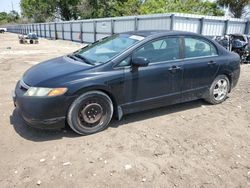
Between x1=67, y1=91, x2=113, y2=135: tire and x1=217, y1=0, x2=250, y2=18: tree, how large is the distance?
26577mm

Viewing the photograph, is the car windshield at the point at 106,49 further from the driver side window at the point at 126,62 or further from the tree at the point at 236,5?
the tree at the point at 236,5

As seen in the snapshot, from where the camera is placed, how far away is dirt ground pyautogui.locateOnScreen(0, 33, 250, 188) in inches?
116

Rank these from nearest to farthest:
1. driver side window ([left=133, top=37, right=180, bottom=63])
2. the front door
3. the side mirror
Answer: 1. the side mirror
2. the front door
3. driver side window ([left=133, top=37, right=180, bottom=63])

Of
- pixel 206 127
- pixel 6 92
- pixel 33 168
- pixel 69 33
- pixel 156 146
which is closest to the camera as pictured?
pixel 33 168

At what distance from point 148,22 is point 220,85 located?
1168 cm

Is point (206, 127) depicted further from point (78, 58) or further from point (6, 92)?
point (6, 92)

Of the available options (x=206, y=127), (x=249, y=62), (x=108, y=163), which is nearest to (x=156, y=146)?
(x=108, y=163)

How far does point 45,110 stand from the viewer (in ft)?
11.8

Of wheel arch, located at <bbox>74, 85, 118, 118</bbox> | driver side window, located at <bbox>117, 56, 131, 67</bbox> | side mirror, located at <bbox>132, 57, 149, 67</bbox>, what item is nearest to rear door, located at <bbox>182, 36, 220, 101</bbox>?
side mirror, located at <bbox>132, 57, 149, 67</bbox>

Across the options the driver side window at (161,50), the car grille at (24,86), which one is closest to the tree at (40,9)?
the driver side window at (161,50)

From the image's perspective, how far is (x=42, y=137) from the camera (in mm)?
3891

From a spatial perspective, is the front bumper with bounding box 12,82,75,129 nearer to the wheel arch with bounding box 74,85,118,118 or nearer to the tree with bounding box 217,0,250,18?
the wheel arch with bounding box 74,85,118,118

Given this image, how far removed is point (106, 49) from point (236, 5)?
85.8 feet

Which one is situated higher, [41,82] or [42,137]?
[41,82]
